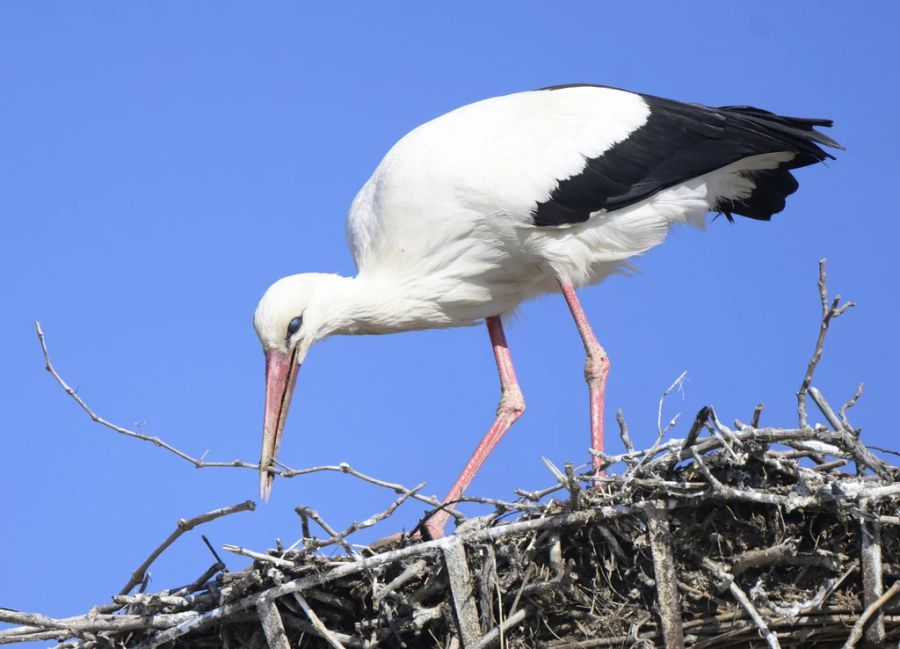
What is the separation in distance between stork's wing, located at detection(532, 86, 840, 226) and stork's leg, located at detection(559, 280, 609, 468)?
0.45m

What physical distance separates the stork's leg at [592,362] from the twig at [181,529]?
87.2 inches

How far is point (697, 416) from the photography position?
605cm

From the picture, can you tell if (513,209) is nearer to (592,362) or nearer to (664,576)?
(592,362)

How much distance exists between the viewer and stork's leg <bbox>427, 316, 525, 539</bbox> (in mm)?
7930

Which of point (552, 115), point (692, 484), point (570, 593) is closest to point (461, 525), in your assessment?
point (570, 593)

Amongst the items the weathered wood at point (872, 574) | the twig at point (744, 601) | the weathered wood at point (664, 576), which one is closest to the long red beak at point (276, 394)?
the weathered wood at point (664, 576)

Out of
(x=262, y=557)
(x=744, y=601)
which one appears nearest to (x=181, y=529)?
(x=262, y=557)

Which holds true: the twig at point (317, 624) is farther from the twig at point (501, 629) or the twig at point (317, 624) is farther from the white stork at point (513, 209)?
the white stork at point (513, 209)

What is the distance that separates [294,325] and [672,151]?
219 cm

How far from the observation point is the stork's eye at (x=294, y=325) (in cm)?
762

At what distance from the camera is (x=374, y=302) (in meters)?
7.70

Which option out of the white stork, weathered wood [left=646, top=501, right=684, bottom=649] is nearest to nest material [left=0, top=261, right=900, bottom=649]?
weathered wood [left=646, top=501, right=684, bottom=649]

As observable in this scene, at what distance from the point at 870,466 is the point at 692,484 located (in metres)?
0.73

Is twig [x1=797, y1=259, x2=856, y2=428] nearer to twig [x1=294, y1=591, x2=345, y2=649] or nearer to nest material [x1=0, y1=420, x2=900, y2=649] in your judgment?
nest material [x1=0, y1=420, x2=900, y2=649]
